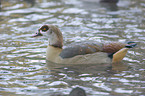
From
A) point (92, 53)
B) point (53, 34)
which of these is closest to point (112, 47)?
point (92, 53)

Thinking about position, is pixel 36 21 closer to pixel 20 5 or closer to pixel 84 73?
pixel 20 5

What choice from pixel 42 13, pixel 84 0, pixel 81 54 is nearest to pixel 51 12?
pixel 42 13

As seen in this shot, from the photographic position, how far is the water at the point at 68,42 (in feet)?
27.3

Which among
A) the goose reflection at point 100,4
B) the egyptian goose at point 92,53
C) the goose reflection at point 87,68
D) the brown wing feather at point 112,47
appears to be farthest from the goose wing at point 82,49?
the goose reflection at point 100,4

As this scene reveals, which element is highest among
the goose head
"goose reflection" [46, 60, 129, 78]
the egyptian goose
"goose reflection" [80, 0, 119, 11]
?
"goose reflection" [80, 0, 119, 11]

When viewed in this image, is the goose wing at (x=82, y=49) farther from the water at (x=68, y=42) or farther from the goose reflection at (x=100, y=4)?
the goose reflection at (x=100, y=4)

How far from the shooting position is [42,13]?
17578 mm

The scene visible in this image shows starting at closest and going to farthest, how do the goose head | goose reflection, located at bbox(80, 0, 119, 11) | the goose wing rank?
the goose wing → the goose head → goose reflection, located at bbox(80, 0, 119, 11)

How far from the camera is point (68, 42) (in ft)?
41.8

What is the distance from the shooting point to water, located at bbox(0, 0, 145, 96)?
8.31 m

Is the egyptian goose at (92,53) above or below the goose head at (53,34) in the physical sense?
below

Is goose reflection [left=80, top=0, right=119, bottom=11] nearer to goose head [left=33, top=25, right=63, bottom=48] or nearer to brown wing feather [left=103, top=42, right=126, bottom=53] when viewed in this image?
goose head [left=33, top=25, right=63, bottom=48]

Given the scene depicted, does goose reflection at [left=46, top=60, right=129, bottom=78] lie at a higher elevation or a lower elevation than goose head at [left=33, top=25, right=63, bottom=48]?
lower

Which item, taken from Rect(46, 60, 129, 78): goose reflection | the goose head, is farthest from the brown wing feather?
the goose head
